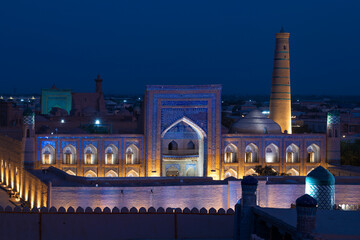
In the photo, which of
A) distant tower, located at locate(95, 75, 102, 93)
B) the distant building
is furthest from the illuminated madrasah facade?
distant tower, located at locate(95, 75, 102, 93)

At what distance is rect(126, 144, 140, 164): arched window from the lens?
26.8m

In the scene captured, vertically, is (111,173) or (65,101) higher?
(65,101)

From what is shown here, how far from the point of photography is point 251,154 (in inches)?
1089

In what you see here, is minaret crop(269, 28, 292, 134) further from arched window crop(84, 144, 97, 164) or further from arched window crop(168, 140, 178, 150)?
arched window crop(84, 144, 97, 164)

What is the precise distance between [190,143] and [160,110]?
276 cm

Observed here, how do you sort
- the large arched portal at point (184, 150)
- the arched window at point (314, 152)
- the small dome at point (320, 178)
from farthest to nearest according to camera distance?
the arched window at point (314, 152) → the large arched portal at point (184, 150) → the small dome at point (320, 178)

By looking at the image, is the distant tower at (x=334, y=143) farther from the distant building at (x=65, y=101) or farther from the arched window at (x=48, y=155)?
the distant building at (x=65, y=101)

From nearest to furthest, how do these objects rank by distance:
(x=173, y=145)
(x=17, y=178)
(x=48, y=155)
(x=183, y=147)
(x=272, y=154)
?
(x=17, y=178) → (x=48, y=155) → (x=272, y=154) → (x=183, y=147) → (x=173, y=145)

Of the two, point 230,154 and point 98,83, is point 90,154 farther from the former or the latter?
point 98,83

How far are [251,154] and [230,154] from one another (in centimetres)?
100

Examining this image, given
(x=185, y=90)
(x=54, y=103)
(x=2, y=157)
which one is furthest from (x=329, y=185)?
(x=54, y=103)

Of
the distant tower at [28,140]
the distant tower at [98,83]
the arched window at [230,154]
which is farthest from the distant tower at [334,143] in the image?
the distant tower at [98,83]

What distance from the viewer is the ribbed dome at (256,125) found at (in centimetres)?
2856

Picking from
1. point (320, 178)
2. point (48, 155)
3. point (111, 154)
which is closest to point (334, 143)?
point (111, 154)
